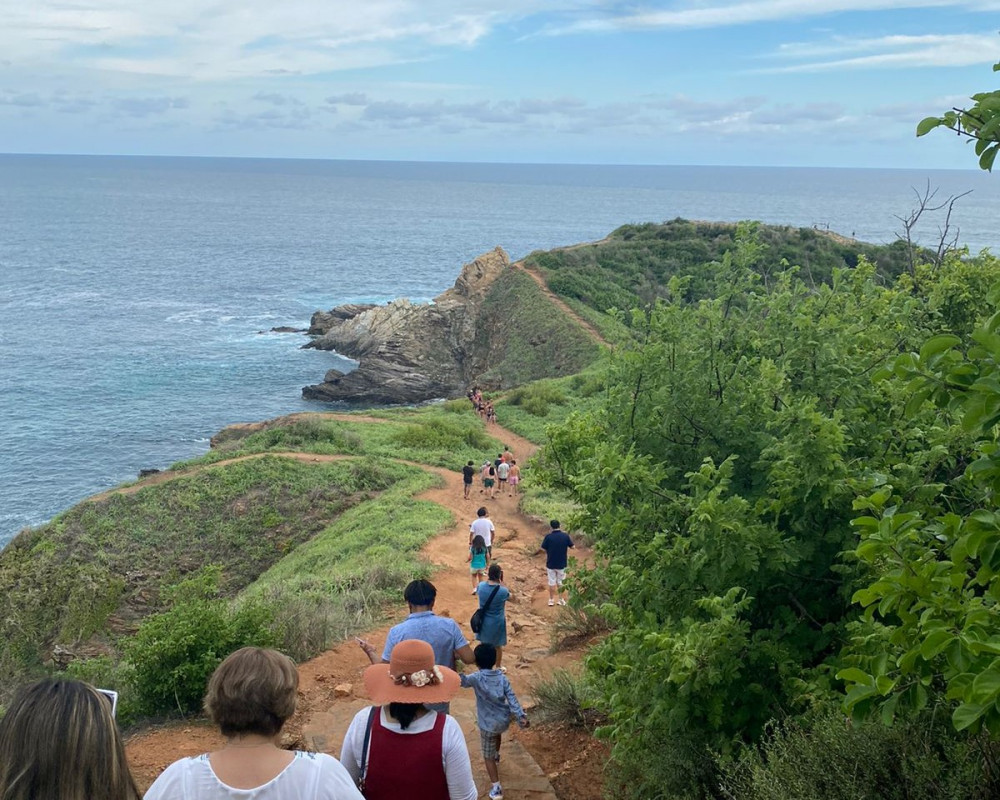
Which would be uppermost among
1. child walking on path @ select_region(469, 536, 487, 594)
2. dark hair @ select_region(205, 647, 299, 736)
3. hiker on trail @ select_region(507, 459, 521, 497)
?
dark hair @ select_region(205, 647, 299, 736)

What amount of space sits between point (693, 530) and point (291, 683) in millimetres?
3089

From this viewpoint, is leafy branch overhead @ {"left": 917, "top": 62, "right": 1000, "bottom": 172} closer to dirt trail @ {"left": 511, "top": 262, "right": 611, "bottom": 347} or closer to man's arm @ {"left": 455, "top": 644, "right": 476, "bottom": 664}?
man's arm @ {"left": 455, "top": 644, "right": 476, "bottom": 664}

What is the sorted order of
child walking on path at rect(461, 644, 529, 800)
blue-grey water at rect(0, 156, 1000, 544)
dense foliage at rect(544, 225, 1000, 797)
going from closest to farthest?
dense foliage at rect(544, 225, 1000, 797)
child walking on path at rect(461, 644, 529, 800)
blue-grey water at rect(0, 156, 1000, 544)

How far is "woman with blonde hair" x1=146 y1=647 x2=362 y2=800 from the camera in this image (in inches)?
135

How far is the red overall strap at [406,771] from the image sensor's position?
14.5 ft

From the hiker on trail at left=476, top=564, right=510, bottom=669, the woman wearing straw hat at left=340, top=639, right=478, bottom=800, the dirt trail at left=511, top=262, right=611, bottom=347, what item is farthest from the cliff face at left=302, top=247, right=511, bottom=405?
the woman wearing straw hat at left=340, top=639, right=478, bottom=800

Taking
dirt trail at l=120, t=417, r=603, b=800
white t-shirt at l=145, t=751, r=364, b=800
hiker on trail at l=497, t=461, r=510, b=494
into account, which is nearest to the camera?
white t-shirt at l=145, t=751, r=364, b=800

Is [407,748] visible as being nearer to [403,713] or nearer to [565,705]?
[403,713]

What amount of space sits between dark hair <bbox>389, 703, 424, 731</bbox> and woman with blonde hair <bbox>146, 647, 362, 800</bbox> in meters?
0.96

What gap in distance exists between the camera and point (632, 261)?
63.1 meters

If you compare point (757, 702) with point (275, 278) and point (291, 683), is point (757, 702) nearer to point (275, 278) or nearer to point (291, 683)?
point (291, 683)

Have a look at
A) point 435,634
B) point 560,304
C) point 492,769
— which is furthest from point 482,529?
point 560,304

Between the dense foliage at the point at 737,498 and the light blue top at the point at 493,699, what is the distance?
69 centimetres

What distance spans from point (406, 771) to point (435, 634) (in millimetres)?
2275
